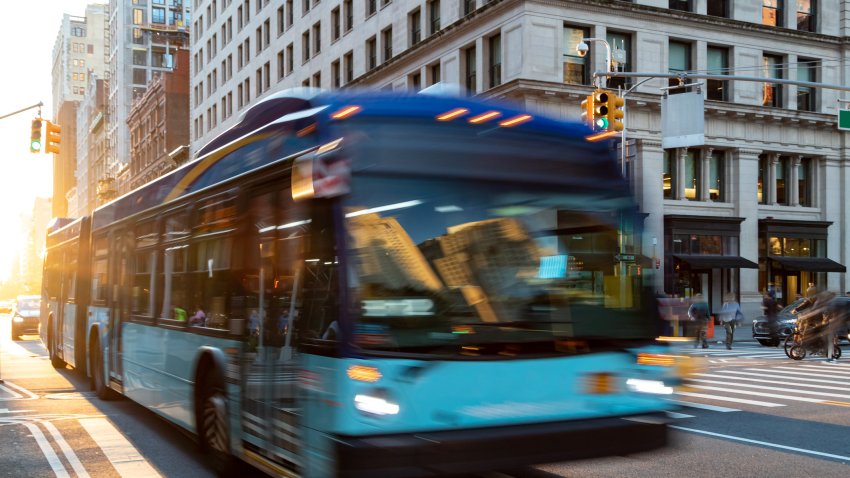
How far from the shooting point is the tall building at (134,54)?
11038 centimetres

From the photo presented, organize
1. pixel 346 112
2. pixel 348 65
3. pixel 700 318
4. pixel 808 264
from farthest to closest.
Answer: pixel 348 65 → pixel 808 264 → pixel 700 318 → pixel 346 112

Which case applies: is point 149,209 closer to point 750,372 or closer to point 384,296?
point 384,296

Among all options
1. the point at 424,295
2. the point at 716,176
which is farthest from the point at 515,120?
the point at 716,176

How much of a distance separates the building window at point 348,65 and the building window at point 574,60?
15.9 m

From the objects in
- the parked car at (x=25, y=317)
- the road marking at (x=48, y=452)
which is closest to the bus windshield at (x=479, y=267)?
the road marking at (x=48, y=452)

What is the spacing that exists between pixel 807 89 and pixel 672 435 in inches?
1625

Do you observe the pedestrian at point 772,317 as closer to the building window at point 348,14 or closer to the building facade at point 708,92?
the building facade at point 708,92

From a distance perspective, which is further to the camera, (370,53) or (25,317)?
(370,53)

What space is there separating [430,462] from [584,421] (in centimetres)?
135

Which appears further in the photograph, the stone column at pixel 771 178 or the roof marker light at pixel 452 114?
the stone column at pixel 771 178

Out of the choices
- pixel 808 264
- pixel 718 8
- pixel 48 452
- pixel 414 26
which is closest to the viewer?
pixel 48 452

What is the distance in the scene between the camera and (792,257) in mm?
42625

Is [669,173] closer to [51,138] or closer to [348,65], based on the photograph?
[348,65]

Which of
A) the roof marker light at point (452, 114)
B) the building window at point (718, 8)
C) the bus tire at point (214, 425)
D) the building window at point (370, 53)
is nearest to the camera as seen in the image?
the roof marker light at point (452, 114)
